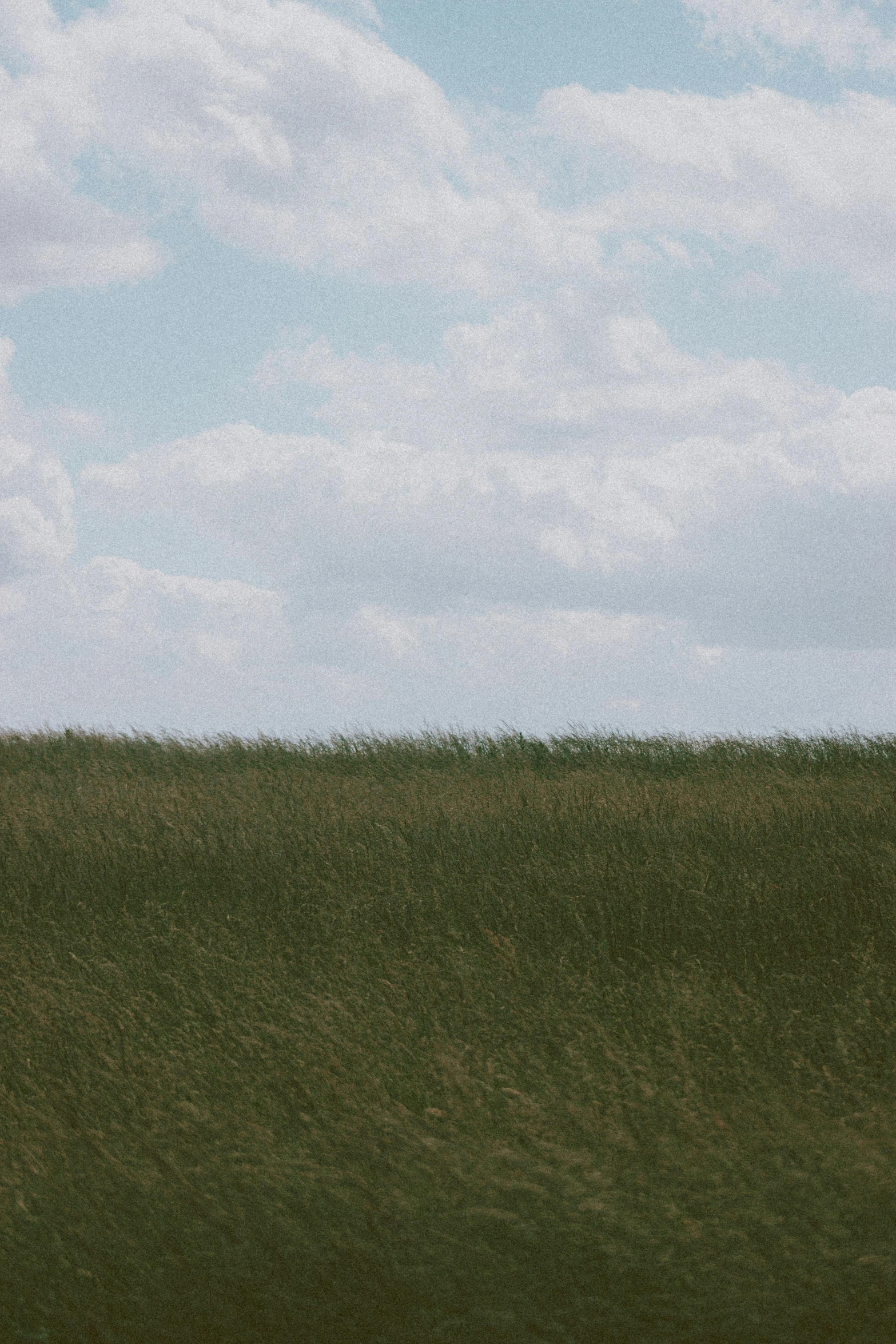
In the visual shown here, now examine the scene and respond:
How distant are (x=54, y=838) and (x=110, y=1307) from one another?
6.34m

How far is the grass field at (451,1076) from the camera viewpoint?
3.17 meters

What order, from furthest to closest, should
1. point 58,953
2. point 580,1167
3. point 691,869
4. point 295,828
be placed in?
point 295,828, point 691,869, point 58,953, point 580,1167

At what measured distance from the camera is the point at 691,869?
7.57 metres

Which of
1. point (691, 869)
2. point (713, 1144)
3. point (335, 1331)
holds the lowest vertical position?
point (335, 1331)

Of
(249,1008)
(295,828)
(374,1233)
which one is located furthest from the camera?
(295,828)

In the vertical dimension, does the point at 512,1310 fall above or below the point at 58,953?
below

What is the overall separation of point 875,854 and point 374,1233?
18.9ft

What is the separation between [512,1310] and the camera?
3.06 m

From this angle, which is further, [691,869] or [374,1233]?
[691,869]

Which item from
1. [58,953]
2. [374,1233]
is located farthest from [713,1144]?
[58,953]

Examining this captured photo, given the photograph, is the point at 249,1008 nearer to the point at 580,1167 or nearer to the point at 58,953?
the point at 58,953

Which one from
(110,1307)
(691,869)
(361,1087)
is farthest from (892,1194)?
(691,869)

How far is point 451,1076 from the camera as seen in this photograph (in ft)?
14.0

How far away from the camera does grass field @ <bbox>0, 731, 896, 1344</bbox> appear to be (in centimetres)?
317
